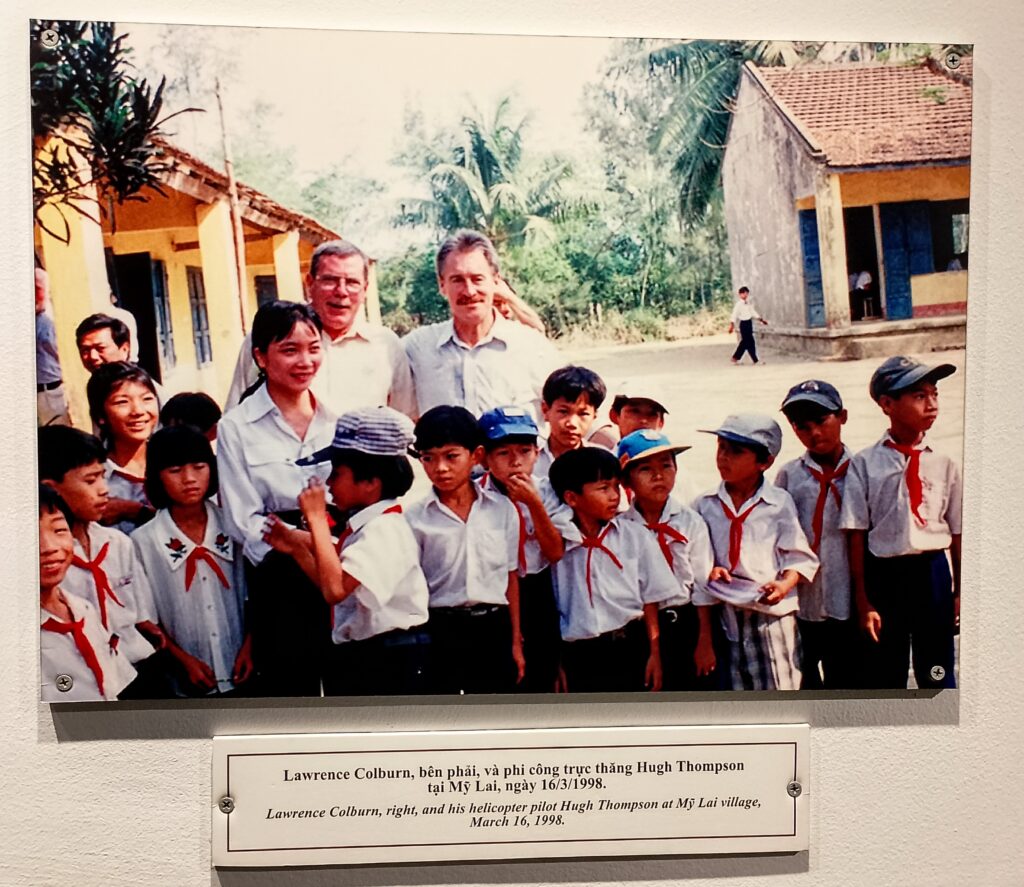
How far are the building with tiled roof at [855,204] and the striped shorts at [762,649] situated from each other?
0.31 metres

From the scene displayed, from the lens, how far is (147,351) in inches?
41.3

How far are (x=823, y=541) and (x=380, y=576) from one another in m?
0.50

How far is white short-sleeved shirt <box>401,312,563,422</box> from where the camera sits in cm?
108

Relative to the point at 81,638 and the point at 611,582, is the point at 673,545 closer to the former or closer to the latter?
the point at 611,582

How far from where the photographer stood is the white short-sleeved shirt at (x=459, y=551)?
1.08m

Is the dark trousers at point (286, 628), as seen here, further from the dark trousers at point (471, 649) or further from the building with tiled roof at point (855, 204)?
the building with tiled roof at point (855, 204)

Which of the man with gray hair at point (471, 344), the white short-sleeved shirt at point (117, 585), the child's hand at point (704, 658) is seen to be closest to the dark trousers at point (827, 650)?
the child's hand at point (704, 658)

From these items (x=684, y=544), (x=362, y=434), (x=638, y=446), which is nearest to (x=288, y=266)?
(x=362, y=434)

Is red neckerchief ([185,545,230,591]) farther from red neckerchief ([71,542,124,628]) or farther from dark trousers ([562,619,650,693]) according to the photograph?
dark trousers ([562,619,650,693])

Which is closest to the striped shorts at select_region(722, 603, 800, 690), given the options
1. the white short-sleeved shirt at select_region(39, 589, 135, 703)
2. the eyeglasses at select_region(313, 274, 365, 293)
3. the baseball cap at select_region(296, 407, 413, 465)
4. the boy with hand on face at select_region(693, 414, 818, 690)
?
the boy with hand on face at select_region(693, 414, 818, 690)

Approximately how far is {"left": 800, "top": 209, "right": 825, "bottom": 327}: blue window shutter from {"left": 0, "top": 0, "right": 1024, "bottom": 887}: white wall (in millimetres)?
191

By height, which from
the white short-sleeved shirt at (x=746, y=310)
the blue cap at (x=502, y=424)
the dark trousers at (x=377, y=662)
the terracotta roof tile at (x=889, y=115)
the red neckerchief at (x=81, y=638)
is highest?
the terracotta roof tile at (x=889, y=115)

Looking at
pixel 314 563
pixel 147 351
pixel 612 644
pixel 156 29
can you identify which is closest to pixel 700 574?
pixel 612 644

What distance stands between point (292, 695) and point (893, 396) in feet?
2.46
